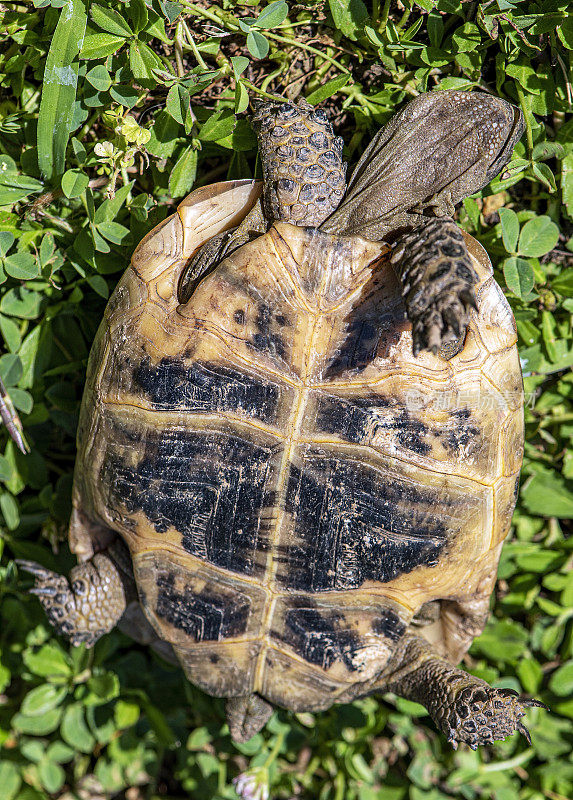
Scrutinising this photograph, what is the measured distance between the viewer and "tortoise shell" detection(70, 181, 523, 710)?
1.61 m

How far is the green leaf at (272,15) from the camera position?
174 cm

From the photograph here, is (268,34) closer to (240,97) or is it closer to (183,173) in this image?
(240,97)

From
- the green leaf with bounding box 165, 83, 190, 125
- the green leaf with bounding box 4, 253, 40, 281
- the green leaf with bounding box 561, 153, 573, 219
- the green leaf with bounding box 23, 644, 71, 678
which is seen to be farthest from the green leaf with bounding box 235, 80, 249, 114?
the green leaf with bounding box 23, 644, 71, 678

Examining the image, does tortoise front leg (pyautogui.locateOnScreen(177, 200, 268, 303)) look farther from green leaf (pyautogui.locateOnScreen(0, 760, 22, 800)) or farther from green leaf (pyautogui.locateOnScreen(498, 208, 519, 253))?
green leaf (pyautogui.locateOnScreen(0, 760, 22, 800))

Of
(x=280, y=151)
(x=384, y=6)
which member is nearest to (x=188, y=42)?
(x=280, y=151)

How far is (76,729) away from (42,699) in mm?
198

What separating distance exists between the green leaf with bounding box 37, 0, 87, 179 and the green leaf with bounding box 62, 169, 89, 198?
39mm

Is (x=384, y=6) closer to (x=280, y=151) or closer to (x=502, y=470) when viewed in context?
(x=280, y=151)

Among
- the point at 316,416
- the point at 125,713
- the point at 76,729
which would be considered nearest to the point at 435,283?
the point at 316,416

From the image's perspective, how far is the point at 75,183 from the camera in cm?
186

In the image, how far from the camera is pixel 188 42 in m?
1.84

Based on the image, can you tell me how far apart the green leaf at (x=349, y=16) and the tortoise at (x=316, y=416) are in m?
0.29

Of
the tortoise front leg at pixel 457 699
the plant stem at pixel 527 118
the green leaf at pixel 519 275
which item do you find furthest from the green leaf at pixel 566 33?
the tortoise front leg at pixel 457 699

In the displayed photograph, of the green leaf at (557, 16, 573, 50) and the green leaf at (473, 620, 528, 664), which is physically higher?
the green leaf at (557, 16, 573, 50)
